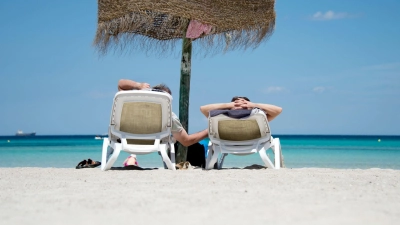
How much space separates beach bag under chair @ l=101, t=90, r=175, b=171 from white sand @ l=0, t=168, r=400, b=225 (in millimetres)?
898

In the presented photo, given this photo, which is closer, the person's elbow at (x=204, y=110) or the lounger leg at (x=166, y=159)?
the lounger leg at (x=166, y=159)

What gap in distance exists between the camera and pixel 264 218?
2.38 metres

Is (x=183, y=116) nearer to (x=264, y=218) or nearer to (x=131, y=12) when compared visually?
(x=131, y=12)

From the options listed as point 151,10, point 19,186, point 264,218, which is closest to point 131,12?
point 151,10

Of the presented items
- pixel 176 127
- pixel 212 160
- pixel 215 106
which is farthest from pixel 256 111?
pixel 176 127

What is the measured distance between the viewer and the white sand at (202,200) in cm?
240

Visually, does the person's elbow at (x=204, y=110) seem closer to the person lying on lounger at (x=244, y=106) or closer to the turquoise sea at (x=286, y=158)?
the person lying on lounger at (x=244, y=106)

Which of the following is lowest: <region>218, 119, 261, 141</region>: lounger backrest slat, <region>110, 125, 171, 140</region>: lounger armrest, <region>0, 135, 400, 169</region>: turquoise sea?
<region>0, 135, 400, 169</region>: turquoise sea

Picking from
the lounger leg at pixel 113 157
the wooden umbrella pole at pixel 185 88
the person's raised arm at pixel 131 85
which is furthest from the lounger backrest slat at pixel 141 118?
the wooden umbrella pole at pixel 185 88

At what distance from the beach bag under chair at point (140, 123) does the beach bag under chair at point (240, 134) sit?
51cm

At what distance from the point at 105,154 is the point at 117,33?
207cm

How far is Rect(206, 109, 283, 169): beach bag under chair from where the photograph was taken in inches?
211

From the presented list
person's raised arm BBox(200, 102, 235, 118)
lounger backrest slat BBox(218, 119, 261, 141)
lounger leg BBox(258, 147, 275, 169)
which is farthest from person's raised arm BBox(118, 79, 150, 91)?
lounger leg BBox(258, 147, 275, 169)

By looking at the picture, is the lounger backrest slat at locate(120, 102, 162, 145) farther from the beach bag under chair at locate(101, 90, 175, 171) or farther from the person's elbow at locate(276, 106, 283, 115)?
the person's elbow at locate(276, 106, 283, 115)
